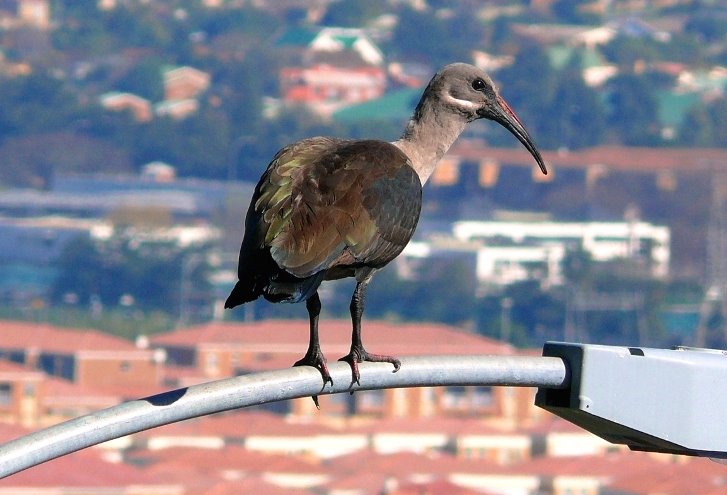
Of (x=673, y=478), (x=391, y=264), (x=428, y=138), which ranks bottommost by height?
(x=673, y=478)

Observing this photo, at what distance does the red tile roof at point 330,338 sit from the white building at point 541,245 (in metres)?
13.9

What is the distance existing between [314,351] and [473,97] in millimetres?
767

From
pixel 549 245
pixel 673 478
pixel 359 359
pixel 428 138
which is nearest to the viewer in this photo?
pixel 359 359

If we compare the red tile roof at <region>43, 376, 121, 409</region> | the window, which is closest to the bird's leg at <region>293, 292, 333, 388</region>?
the red tile roof at <region>43, 376, 121, 409</region>

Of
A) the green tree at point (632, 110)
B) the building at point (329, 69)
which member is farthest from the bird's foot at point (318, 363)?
the building at point (329, 69)

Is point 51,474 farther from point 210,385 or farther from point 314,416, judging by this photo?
point 210,385

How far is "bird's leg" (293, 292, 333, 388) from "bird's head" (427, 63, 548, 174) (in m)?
0.52

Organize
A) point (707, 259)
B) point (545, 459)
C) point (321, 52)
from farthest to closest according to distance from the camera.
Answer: point (321, 52) < point (707, 259) < point (545, 459)

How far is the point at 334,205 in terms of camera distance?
4.43m

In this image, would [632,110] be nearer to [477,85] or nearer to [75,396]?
[75,396]

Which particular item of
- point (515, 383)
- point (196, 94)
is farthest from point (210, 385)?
point (196, 94)

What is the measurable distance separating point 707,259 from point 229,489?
3562cm

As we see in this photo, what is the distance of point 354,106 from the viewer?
77.7m

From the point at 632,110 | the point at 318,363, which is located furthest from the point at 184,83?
the point at 318,363
